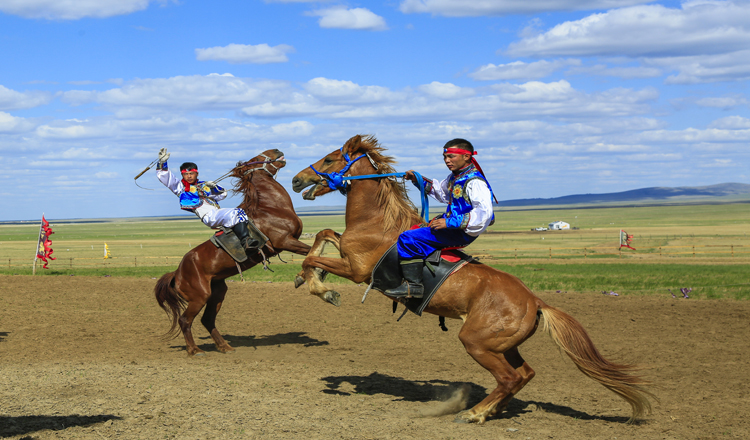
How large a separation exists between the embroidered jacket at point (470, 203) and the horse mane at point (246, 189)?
4541mm

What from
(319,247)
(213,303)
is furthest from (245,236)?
(319,247)

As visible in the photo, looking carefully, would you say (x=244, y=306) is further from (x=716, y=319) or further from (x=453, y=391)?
(x=716, y=319)

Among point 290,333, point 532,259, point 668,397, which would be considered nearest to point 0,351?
point 290,333

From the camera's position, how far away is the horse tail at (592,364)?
5.84 meters

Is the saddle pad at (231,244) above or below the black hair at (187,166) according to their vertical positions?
below

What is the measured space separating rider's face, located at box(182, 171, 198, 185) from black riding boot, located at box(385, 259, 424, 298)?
4475mm

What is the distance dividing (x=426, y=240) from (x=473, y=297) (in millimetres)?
735

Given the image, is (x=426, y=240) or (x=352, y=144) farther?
(x=352, y=144)

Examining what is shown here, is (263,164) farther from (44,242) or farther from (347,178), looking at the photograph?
(44,242)

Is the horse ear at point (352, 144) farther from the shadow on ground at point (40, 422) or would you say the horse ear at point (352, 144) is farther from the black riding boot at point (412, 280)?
the shadow on ground at point (40, 422)

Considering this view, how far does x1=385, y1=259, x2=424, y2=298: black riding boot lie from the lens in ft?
20.0

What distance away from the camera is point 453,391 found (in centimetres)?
716

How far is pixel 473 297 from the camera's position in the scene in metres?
5.97

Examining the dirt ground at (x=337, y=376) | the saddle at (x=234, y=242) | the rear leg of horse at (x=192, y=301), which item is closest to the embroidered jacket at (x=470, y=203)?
the dirt ground at (x=337, y=376)
